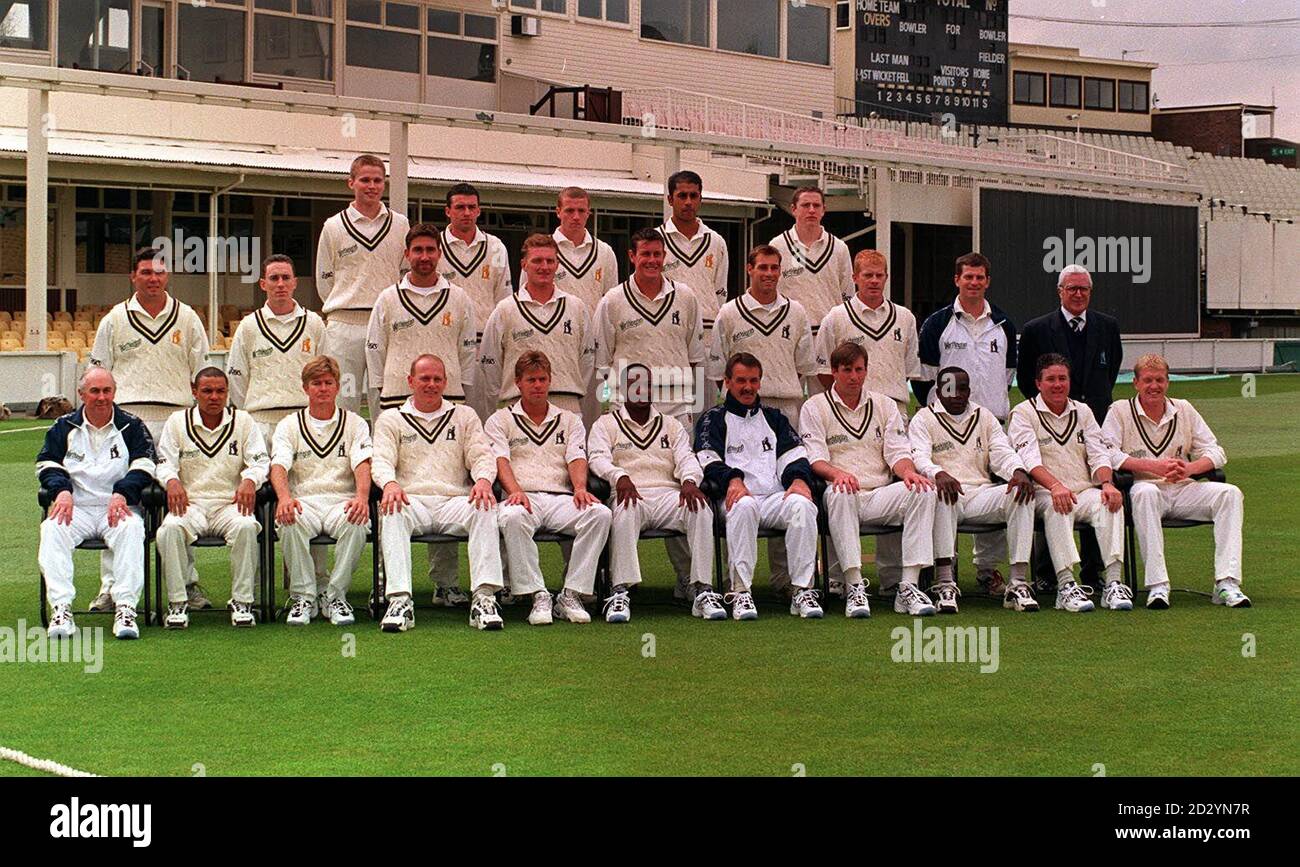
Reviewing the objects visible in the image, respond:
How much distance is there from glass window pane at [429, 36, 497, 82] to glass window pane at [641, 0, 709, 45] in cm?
502

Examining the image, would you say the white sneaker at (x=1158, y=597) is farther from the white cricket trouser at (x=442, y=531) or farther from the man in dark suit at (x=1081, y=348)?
the white cricket trouser at (x=442, y=531)

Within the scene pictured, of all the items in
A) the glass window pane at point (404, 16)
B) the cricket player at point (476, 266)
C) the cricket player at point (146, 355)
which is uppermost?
the glass window pane at point (404, 16)

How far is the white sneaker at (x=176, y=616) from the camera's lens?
362 inches

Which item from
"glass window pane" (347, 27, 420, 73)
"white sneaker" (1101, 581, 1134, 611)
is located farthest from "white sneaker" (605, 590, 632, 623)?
"glass window pane" (347, 27, 420, 73)

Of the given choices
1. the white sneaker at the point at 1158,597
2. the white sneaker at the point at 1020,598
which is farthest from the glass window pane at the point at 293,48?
the white sneaker at the point at 1158,597

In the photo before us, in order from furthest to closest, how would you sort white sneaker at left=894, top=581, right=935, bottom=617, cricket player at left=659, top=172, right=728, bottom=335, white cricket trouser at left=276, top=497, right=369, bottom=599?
cricket player at left=659, top=172, right=728, bottom=335 < white sneaker at left=894, top=581, right=935, bottom=617 < white cricket trouser at left=276, top=497, right=369, bottom=599

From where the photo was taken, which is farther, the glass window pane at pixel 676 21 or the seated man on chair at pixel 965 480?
the glass window pane at pixel 676 21

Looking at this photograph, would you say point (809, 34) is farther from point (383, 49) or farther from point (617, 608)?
point (617, 608)

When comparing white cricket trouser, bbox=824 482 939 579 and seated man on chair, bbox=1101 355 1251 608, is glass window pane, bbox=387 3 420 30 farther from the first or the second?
white cricket trouser, bbox=824 482 939 579

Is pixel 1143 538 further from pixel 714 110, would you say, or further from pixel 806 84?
pixel 806 84

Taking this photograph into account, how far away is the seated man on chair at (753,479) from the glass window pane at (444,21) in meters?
27.7

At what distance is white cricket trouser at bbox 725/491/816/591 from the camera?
9.52 m
